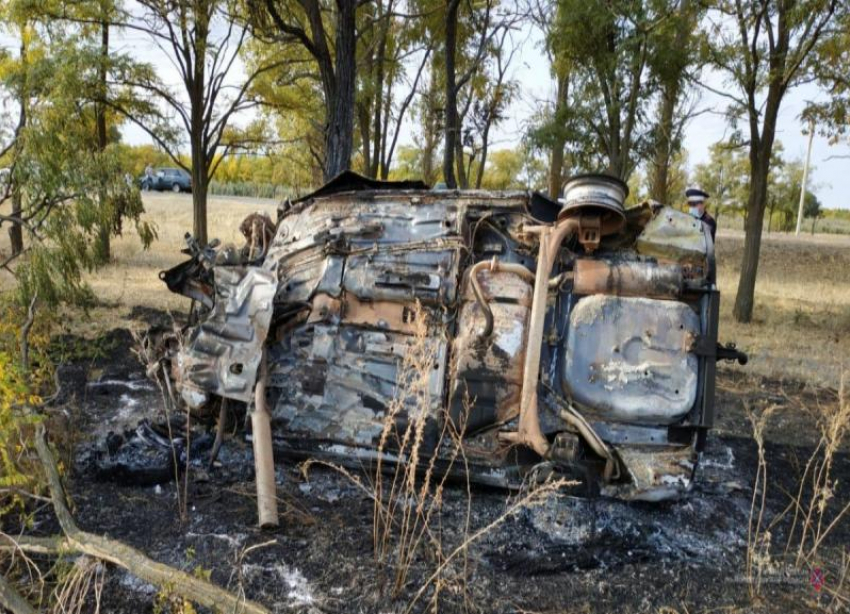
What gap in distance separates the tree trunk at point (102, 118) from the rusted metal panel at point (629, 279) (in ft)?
21.9

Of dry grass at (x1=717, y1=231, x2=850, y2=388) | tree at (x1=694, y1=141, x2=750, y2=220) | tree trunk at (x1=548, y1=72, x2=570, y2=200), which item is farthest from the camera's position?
tree at (x1=694, y1=141, x2=750, y2=220)

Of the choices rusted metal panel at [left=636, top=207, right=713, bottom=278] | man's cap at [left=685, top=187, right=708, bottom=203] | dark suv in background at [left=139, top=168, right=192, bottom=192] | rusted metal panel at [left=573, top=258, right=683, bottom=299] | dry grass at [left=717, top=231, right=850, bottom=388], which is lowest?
dry grass at [left=717, top=231, right=850, bottom=388]

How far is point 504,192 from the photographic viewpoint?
15.5 feet

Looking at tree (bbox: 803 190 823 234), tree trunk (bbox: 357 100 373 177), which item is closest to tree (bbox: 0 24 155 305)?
tree trunk (bbox: 357 100 373 177)

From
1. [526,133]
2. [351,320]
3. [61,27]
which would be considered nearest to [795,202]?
[526,133]

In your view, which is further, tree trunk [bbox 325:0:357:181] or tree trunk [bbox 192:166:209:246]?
tree trunk [bbox 192:166:209:246]

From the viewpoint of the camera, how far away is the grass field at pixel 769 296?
30.9 feet

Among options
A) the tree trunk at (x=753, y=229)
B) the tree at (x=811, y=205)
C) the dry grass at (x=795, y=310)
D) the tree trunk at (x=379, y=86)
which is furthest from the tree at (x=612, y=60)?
the tree at (x=811, y=205)

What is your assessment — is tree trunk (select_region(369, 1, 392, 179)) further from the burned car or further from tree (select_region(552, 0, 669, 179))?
the burned car

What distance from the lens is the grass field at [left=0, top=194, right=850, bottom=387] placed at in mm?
9430

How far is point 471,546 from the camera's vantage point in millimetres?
3961

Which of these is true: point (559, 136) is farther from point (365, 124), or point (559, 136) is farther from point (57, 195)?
point (57, 195)

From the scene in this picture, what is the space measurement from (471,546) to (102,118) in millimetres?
13247

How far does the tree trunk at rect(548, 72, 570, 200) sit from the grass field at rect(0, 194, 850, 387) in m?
4.11
